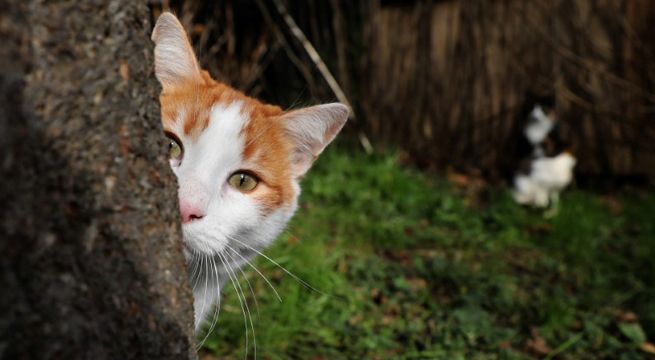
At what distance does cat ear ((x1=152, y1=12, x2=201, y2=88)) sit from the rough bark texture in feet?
2.66

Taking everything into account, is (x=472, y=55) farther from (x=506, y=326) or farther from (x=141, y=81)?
(x=141, y=81)

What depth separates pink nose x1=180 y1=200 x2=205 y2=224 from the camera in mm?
1552

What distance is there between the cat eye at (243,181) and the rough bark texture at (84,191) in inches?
27.0

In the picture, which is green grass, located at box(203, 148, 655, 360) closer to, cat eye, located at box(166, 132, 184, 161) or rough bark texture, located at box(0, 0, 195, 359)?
cat eye, located at box(166, 132, 184, 161)

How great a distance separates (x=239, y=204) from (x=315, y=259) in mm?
1430

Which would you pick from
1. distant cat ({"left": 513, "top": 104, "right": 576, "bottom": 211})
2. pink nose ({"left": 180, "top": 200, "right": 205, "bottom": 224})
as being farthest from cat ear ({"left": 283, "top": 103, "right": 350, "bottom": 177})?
distant cat ({"left": 513, "top": 104, "right": 576, "bottom": 211})

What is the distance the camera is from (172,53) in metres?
1.95

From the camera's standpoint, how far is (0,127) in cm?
83

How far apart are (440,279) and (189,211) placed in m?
2.15

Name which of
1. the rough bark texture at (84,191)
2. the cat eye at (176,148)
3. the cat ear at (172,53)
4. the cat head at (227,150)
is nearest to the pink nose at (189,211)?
the cat head at (227,150)

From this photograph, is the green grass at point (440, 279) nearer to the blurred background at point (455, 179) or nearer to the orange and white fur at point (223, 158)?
the blurred background at point (455, 179)

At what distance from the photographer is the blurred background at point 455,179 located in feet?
9.58

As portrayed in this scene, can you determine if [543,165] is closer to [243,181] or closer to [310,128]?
[310,128]

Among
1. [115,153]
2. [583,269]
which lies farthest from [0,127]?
[583,269]
